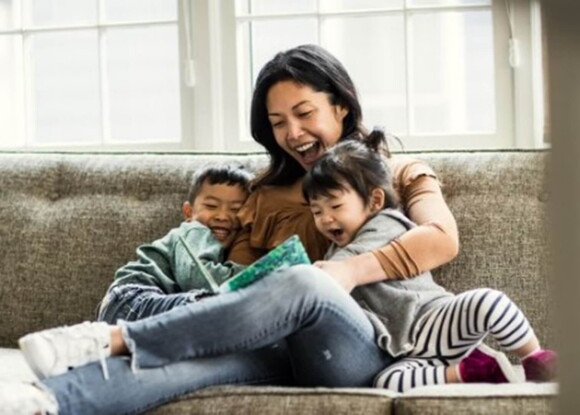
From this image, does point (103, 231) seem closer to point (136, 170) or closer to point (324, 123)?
point (136, 170)

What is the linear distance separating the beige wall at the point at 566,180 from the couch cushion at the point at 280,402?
127 cm

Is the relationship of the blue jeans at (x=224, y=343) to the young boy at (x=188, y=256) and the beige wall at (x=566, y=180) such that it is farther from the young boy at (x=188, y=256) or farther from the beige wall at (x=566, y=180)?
the beige wall at (x=566, y=180)

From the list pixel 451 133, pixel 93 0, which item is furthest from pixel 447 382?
pixel 93 0

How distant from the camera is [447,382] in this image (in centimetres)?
187

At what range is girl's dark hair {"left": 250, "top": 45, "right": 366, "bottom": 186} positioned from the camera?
234 cm

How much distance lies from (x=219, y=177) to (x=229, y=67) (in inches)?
30.9

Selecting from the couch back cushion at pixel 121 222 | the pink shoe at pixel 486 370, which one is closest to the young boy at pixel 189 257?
the couch back cushion at pixel 121 222

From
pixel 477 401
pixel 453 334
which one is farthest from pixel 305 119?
pixel 477 401

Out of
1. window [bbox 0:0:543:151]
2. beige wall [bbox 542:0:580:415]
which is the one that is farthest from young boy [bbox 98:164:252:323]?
beige wall [bbox 542:0:580:415]

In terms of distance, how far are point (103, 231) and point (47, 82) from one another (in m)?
0.91

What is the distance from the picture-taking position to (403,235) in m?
2.09

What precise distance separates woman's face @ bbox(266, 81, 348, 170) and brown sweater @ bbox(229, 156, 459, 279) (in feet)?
0.37

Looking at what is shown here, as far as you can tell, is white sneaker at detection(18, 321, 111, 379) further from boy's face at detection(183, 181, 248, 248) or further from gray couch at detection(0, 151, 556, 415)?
boy's face at detection(183, 181, 248, 248)

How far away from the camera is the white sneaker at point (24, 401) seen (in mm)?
1661
